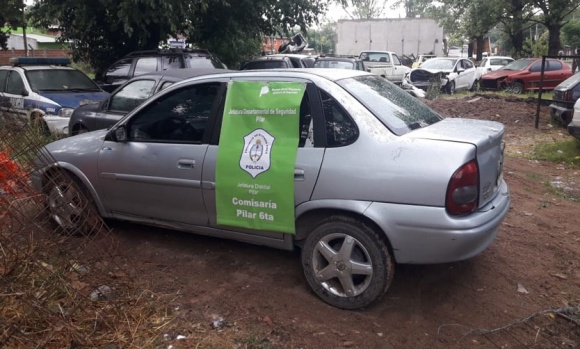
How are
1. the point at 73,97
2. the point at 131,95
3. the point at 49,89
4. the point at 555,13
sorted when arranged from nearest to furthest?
the point at 131,95, the point at 73,97, the point at 49,89, the point at 555,13

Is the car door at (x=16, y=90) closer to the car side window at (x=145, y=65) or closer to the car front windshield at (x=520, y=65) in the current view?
the car side window at (x=145, y=65)

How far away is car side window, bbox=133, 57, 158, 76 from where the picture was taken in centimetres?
1089

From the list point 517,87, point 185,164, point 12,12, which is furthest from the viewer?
point 517,87

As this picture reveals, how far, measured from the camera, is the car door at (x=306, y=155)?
3746 millimetres

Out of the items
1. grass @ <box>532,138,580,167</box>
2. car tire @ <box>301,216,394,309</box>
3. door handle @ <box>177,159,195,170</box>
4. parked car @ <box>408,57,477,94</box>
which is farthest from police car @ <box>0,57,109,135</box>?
parked car @ <box>408,57,477,94</box>

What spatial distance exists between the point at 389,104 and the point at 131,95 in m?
4.38

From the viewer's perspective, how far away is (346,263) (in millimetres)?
3660

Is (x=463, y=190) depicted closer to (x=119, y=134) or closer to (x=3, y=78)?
(x=119, y=134)

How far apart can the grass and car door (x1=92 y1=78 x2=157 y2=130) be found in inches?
245

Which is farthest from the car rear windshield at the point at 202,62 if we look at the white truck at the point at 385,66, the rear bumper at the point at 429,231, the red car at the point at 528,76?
the red car at the point at 528,76

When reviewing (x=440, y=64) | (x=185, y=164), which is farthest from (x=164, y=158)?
(x=440, y=64)

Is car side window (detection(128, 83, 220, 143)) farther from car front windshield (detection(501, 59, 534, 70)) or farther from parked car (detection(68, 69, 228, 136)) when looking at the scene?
car front windshield (detection(501, 59, 534, 70))

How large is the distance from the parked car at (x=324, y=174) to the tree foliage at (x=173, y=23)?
26.5 feet

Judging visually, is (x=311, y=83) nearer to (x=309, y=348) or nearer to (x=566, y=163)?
(x=309, y=348)
